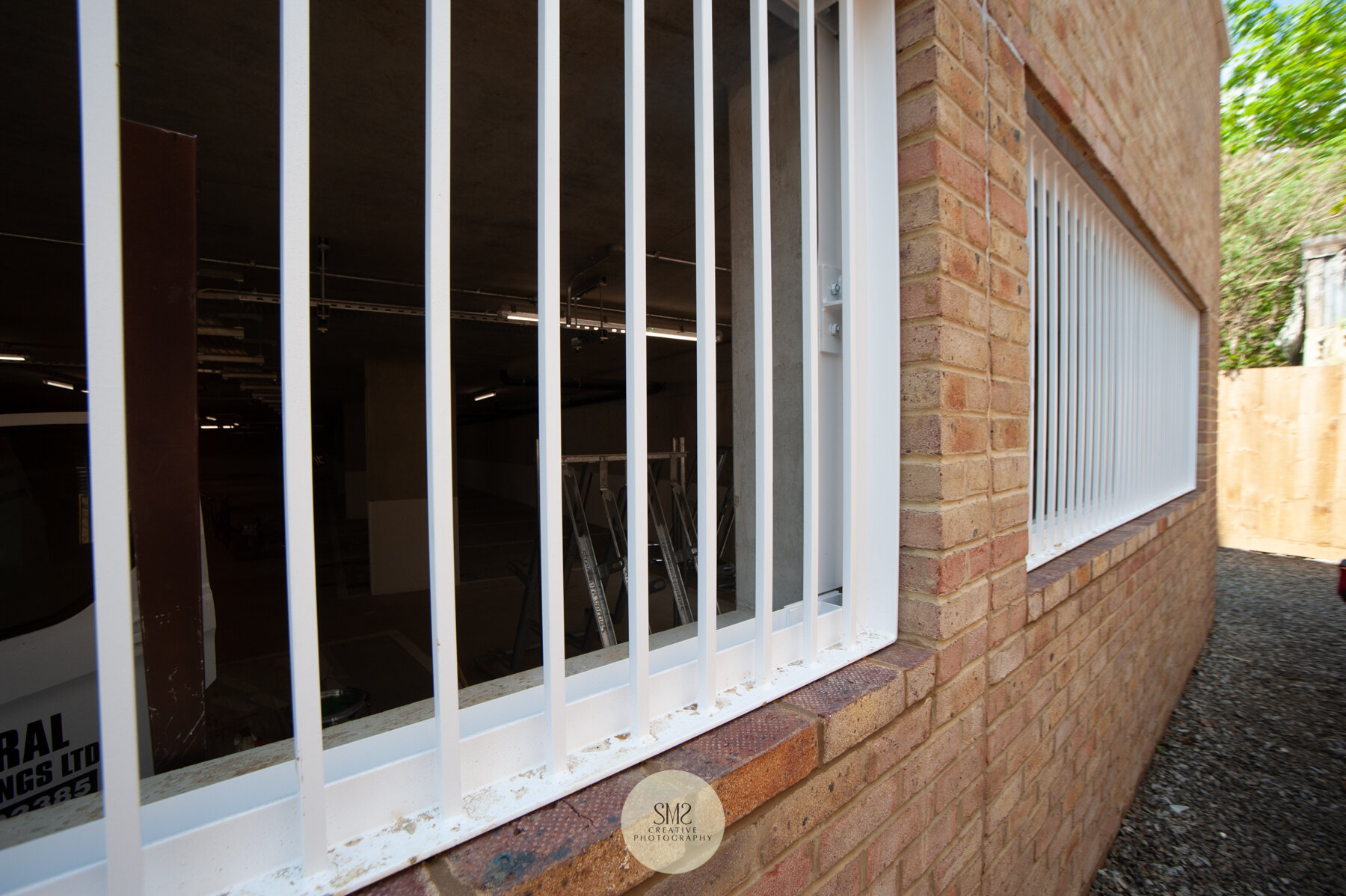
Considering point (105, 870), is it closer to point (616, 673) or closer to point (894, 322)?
point (616, 673)

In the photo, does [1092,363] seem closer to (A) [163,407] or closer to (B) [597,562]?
(B) [597,562]

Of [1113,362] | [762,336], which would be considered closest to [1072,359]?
[1113,362]

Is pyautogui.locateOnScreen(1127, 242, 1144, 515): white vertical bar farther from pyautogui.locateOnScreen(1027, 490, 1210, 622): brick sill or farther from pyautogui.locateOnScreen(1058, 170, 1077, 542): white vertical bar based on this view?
pyautogui.locateOnScreen(1058, 170, 1077, 542): white vertical bar

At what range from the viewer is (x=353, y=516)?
1571 cm

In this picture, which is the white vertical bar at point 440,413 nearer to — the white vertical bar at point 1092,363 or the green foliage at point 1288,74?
the white vertical bar at point 1092,363

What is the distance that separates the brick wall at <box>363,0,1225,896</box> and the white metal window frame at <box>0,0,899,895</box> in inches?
2.5

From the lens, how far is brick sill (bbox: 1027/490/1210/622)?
77.3 inches

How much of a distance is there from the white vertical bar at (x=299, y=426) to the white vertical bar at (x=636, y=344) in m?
0.45

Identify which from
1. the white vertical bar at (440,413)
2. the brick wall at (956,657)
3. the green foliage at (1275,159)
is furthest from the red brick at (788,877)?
the green foliage at (1275,159)

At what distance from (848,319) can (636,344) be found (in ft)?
2.23

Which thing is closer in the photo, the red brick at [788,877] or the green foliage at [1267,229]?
the red brick at [788,877]

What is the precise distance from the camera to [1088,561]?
2.34 meters

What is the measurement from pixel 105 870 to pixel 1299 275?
51.3 feet

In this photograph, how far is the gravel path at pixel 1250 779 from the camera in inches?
106
